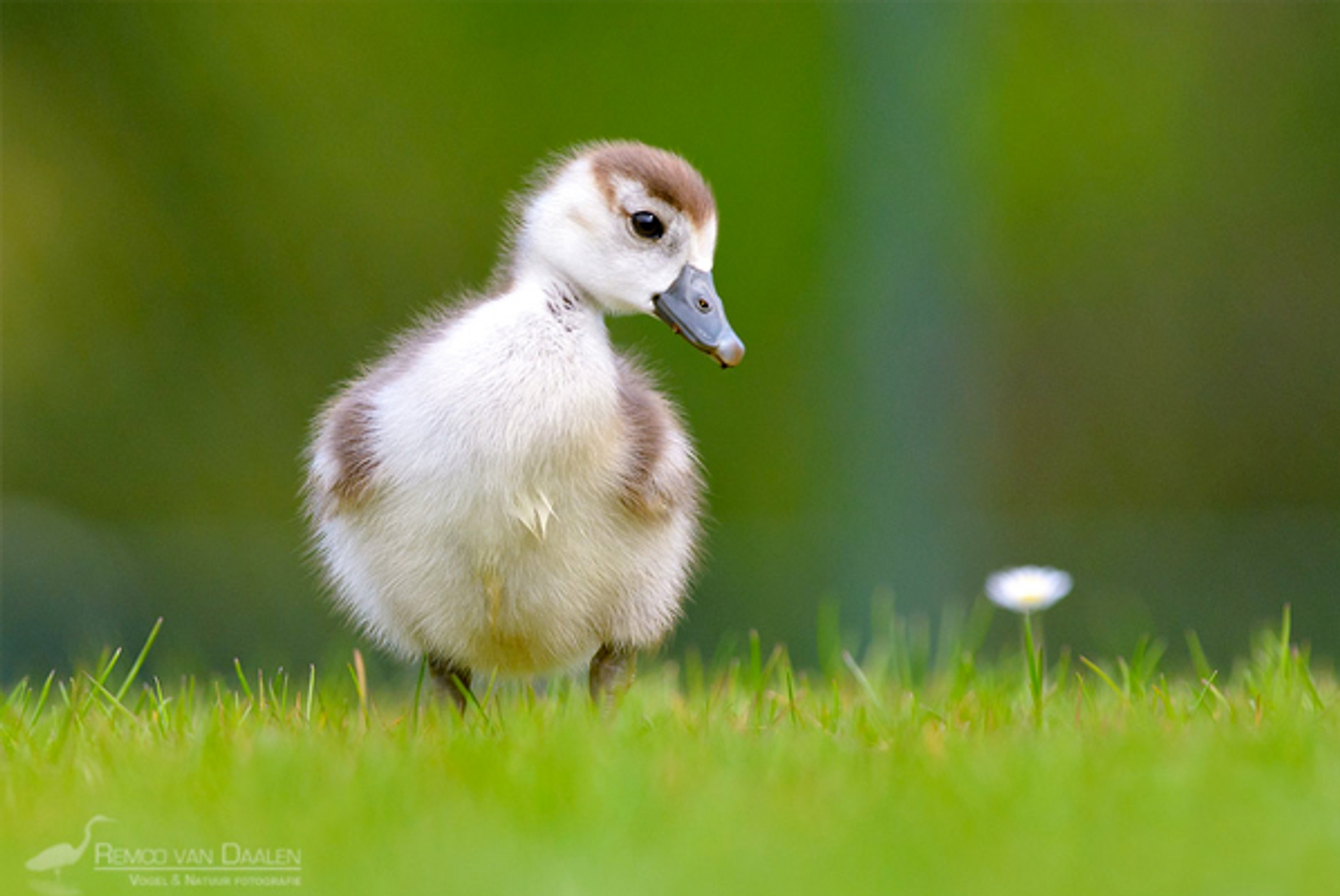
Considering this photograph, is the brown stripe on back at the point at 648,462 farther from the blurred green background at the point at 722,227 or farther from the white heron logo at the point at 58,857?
the blurred green background at the point at 722,227

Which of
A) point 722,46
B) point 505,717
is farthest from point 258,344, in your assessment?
point 505,717

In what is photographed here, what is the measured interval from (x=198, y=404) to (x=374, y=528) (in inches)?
180

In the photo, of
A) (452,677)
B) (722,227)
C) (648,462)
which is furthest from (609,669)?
(722,227)

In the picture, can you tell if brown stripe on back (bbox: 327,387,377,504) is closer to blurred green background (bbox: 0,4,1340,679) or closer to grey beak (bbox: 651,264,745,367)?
grey beak (bbox: 651,264,745,367)

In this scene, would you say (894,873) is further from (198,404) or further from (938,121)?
(198,404)

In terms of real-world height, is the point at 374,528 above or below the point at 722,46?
below

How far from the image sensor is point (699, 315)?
2674 millimetres

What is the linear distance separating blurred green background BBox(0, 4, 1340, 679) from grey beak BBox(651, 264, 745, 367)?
3.18m

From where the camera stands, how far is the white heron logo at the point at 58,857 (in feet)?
5.83

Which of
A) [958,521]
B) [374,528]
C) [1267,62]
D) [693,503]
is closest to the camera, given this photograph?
[374,528]

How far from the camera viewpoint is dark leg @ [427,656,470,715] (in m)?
2.83

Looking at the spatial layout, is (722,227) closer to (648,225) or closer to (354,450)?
(648,225)

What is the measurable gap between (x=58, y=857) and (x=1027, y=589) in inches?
Answer: 65.0

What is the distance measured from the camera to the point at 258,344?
7.19m
